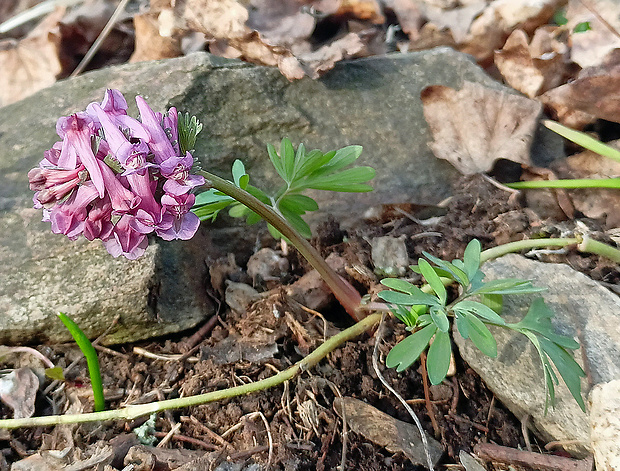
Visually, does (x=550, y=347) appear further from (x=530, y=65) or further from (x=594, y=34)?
(x=594, y=34)

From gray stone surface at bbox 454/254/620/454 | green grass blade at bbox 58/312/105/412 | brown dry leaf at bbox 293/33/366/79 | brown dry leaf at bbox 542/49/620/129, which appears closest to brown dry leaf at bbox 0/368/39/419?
green grass blade at bbox 58/312/105/412

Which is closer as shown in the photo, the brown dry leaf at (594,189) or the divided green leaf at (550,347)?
the divided green leaf at (550,347)

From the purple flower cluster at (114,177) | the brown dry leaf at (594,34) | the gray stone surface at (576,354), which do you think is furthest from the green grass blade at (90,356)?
the brown dry leaf at (594,34)

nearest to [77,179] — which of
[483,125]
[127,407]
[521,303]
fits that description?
[127,407]

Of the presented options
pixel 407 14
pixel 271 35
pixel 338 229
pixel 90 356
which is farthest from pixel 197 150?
pixel 407 14

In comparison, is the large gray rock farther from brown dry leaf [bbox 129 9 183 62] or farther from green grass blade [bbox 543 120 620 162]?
brown dry leaf [bbox 129 9 183 62]

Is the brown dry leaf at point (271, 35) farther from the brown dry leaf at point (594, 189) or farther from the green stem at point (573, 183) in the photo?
the brown dry leaf at point (594, 189)
